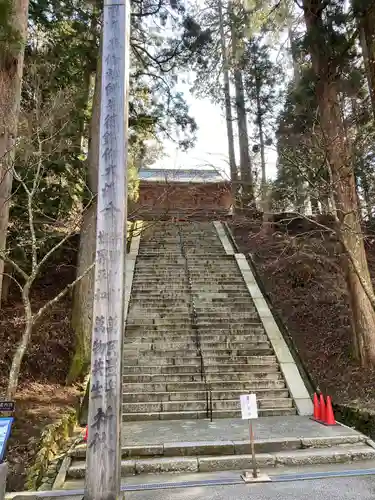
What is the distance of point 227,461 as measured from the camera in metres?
4.98

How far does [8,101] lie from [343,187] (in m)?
6.22

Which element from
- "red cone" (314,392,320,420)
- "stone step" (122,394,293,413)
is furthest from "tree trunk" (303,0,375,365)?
"stone step" (122,394,293,413)

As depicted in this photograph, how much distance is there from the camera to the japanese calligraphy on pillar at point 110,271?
114 inches

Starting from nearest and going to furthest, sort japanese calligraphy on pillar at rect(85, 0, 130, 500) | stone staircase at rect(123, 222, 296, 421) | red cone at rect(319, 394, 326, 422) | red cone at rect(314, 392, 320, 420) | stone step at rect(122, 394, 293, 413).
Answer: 1. japanese calligraphy on pillar at rect(85, 0, 130, 500)
2. red cone at rect(319, 394, 326, 422)
3. red cone at rect(314, 392, 320, 420)
4. stone step at rect(122, 394, 293, 413)
5. stone staircase at rect(123, 222, 296, 421)

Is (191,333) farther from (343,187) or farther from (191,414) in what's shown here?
(343,187)

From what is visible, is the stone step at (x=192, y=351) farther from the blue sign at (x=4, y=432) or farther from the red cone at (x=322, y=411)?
the blue sign at (x=4, y=432)

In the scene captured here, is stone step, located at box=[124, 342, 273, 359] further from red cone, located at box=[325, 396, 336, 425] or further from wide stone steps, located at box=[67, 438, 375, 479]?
wide stone steps, located at box=[67, 438, 375, 479]

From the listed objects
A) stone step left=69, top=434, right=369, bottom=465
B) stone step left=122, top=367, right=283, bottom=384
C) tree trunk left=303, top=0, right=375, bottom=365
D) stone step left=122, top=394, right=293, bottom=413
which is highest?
tree trunk left=303, top=0, right=375, bottom=365

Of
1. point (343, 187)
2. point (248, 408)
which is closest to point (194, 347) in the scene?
point (248, 408)

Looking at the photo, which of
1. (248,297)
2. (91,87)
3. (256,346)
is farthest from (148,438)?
(91,87)

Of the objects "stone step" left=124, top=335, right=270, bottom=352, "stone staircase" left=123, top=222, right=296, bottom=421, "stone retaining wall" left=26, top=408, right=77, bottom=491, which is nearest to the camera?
"stone retaining wall" left=26, top=408, right=77, bottom=491

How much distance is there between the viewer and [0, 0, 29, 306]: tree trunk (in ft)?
20.4

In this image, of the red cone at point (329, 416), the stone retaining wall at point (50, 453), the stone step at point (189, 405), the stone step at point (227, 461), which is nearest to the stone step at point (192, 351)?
the stone step at point (189, 405)

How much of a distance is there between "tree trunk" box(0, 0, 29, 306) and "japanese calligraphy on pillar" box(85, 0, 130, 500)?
335cm
